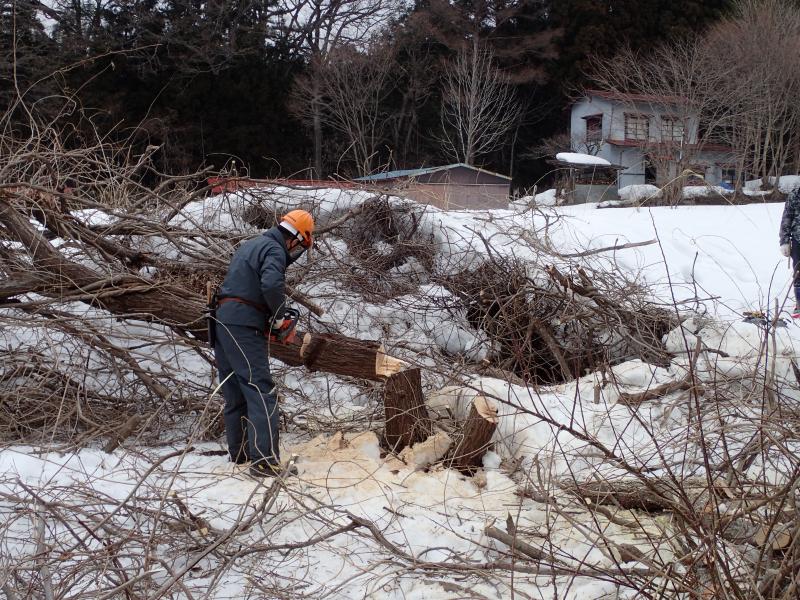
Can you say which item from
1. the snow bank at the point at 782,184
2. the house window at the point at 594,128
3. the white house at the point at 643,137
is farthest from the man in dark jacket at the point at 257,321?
the house window at the point at 594,128

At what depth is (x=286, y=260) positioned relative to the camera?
3908 millimetres

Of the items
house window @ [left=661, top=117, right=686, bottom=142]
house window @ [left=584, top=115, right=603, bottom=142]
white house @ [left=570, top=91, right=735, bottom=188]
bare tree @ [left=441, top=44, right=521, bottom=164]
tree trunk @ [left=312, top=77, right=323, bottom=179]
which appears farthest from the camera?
house window @ [left=584, top=115, right=603, bottom=142]

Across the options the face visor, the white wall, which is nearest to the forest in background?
the white wall

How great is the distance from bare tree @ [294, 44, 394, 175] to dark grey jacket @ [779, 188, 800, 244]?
1427cm

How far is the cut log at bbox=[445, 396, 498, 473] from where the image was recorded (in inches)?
149

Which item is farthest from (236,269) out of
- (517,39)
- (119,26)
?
(517,39)

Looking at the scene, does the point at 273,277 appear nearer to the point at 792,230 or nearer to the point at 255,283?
the point at 255,283

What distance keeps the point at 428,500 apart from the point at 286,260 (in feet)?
5.02

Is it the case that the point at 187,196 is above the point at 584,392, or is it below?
above

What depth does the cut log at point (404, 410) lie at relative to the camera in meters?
3.94

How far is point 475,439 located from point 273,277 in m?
1.42

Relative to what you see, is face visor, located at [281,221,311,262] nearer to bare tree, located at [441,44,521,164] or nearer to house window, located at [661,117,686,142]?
house window, located at [661,117,686,142]

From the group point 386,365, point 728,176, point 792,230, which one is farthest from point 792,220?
point 728,176

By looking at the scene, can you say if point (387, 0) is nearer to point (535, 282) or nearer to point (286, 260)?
point (535, 282)
